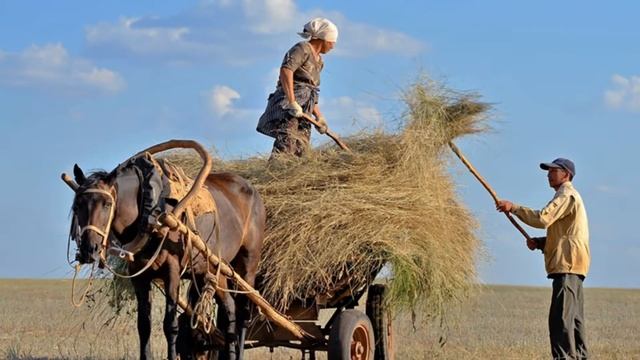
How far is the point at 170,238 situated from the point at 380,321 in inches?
104

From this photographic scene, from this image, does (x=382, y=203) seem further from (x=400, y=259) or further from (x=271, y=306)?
(x=271, y=306)

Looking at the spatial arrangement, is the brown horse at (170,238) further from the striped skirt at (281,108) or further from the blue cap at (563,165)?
the blue cap at (563,165)

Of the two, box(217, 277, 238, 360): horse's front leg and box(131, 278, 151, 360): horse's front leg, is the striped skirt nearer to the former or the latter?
box(217, 277, 238, 360): horse's front leg

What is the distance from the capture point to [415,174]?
8328 mm

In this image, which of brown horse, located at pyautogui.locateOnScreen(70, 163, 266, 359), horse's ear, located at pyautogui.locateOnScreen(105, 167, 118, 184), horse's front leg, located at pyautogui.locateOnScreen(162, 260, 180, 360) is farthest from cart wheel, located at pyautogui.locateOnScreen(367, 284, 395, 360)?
horse's ear, located at pyautogui.locateOnScreen(105, 167, 118, 184)

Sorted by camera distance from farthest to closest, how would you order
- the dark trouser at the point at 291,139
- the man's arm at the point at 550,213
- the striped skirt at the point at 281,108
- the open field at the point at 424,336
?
the open field at the point at 424,336 → the striped skirt at the point at 281,108 → the dark trouser at the point at 291,139 → the man's arm at the point at 550,213

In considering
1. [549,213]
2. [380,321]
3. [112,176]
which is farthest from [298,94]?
[112,176]

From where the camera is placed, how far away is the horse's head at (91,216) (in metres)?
6.01

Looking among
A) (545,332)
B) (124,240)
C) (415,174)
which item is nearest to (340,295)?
(415,174)

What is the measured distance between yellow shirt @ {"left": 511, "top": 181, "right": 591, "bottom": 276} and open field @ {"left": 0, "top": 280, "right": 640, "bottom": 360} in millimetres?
720

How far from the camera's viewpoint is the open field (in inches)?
391

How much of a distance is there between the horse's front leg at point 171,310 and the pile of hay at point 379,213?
1.26 metres

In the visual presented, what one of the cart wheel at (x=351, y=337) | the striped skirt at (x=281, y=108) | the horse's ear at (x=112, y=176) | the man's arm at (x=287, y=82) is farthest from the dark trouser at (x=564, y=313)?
the horse's ear at (x=112, y=176)

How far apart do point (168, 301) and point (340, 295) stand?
6.87 feet
